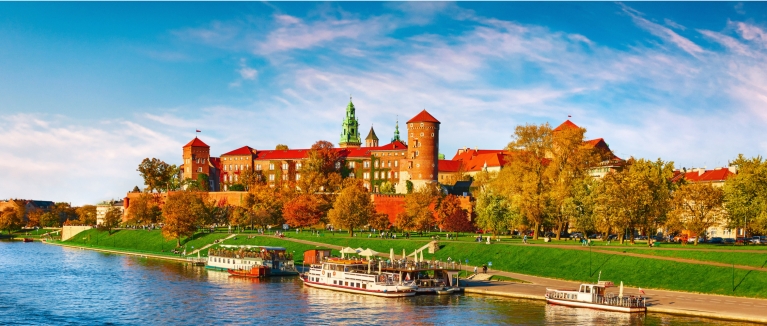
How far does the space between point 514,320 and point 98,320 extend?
3020 cm

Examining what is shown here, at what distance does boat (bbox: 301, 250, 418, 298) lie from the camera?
72250 mm

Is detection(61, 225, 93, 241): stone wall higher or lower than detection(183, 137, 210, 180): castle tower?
lower

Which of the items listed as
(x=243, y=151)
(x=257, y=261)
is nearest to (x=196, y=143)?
(x=243, y=151)

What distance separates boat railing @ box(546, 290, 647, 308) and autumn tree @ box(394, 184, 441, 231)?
52.1 meters

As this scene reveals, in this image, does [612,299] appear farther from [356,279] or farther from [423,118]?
[423,118]

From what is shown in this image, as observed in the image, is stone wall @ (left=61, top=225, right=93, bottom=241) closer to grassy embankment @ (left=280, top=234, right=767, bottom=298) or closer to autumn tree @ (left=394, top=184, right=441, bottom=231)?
autumn tree @ (left=394, top=184, right=441, bottom=231)

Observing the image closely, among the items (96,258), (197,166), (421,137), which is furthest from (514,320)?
(197,166)

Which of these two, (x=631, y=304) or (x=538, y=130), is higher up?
(x=538, y=130)

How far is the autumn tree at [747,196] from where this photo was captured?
83312 mm

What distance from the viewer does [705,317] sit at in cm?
5594

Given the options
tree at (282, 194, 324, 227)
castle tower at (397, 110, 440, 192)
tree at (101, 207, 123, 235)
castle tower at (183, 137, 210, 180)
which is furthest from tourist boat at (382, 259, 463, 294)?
castle tower at (183, 137, 210, 180)

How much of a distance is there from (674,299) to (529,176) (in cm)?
3809

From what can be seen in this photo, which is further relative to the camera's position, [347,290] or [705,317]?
[347,290]

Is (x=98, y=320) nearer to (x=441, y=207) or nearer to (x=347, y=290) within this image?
(x=347, y=290)
